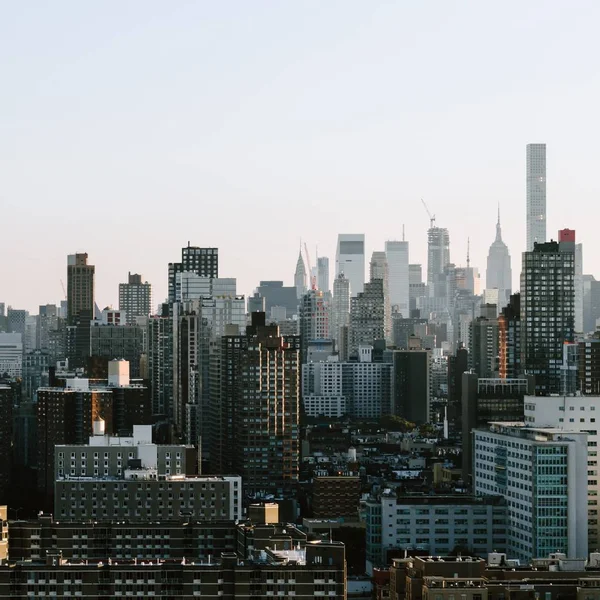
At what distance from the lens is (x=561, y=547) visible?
7488 cm

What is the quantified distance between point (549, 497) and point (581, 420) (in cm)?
573

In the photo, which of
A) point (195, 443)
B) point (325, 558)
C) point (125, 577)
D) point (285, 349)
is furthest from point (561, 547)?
point (195, 443)

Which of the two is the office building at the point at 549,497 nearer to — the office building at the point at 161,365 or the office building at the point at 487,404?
the office building at the point at 487,404

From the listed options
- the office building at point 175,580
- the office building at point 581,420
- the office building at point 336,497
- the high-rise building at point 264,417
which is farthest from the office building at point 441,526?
the high-rise building at point 264,417

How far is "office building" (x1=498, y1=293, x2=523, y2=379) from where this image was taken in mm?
163125

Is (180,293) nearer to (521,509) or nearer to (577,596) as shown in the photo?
(521,509)

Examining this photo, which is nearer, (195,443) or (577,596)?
(577,596)

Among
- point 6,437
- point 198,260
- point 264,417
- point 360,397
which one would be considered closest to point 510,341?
point 360,397

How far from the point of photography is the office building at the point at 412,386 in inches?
7244

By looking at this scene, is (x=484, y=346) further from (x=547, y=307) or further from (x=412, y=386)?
(x=547, y=307)

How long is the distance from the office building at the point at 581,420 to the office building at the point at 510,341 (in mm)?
77445

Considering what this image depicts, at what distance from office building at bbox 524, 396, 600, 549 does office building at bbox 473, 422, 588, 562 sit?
1609mm

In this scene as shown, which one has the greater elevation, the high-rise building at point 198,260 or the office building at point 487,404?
the high-rise building at point 198,260

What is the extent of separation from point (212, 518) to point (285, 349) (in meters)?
40.6
